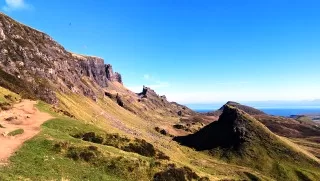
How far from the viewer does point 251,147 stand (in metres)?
118

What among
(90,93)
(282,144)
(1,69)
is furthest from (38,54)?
(282,144)

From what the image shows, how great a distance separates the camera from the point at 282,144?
392ft

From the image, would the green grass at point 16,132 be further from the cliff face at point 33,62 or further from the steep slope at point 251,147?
the steep slope at point 251,147

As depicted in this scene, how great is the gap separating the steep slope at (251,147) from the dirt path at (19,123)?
230 feet

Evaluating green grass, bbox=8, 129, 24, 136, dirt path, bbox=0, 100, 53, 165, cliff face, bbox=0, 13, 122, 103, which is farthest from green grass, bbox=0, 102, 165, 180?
cliff face, bbox=0, 13, 122, 103

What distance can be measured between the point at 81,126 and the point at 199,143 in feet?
242

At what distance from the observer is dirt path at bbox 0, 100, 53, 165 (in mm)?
45369

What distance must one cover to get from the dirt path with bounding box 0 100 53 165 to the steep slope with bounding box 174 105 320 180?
230 feet

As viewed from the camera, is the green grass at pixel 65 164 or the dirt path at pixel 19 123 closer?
the green grass at pixel 65 164

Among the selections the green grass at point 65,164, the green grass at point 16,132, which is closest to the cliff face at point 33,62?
the green grass at point 16,132

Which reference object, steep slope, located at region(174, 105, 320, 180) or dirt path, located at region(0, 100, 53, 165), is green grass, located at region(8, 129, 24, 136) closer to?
dirt path, located at region(0, 100, 53, 165)

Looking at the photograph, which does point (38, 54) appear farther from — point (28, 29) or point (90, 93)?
point (90, 93)

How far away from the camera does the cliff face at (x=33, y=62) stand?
308 feet

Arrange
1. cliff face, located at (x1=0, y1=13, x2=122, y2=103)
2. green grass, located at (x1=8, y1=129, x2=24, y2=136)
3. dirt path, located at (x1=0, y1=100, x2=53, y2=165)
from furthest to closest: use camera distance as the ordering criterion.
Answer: cliff face, located at (x1=0, y1=13, x2=122, y2=103)
green grass, located at (x1=8, y1=129, x2=24, y2=136)
dirt path, located at (x1=0, y1=100, x2=53, y2=165)
